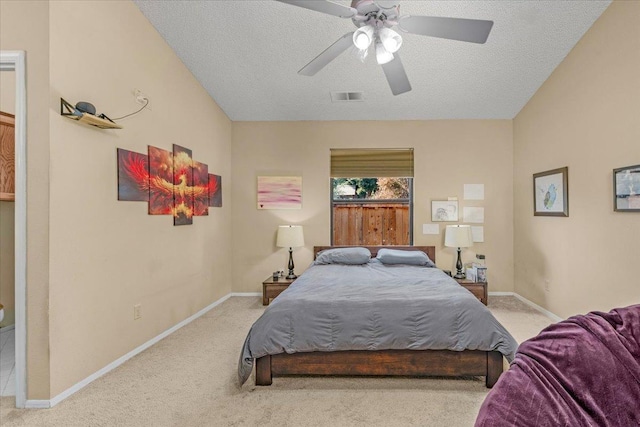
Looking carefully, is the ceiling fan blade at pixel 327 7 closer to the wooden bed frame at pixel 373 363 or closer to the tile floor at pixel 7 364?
the wooden bed frame at pixel 373 363

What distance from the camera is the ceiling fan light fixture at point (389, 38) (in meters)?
1.96

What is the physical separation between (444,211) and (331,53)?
3.16m

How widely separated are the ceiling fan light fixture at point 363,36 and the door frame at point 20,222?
6.93 feet

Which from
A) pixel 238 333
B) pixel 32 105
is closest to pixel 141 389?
pixel 238 333

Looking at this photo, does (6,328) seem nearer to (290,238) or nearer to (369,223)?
(290,238)

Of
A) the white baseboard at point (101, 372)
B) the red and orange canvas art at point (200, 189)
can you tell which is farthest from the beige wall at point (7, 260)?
the red and orange canvas art at point (200, 189)

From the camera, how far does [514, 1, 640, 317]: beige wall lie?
2.70 m

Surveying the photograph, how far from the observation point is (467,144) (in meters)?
4.70

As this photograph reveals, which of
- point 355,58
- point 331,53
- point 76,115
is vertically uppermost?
point 355,58

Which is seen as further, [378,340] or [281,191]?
[281,191]

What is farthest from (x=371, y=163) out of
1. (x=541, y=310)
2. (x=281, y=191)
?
(x=541, y=310)

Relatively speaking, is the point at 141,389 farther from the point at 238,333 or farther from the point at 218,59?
the point at 218,59

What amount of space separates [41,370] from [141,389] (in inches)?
23.7

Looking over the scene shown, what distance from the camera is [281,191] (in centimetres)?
482
